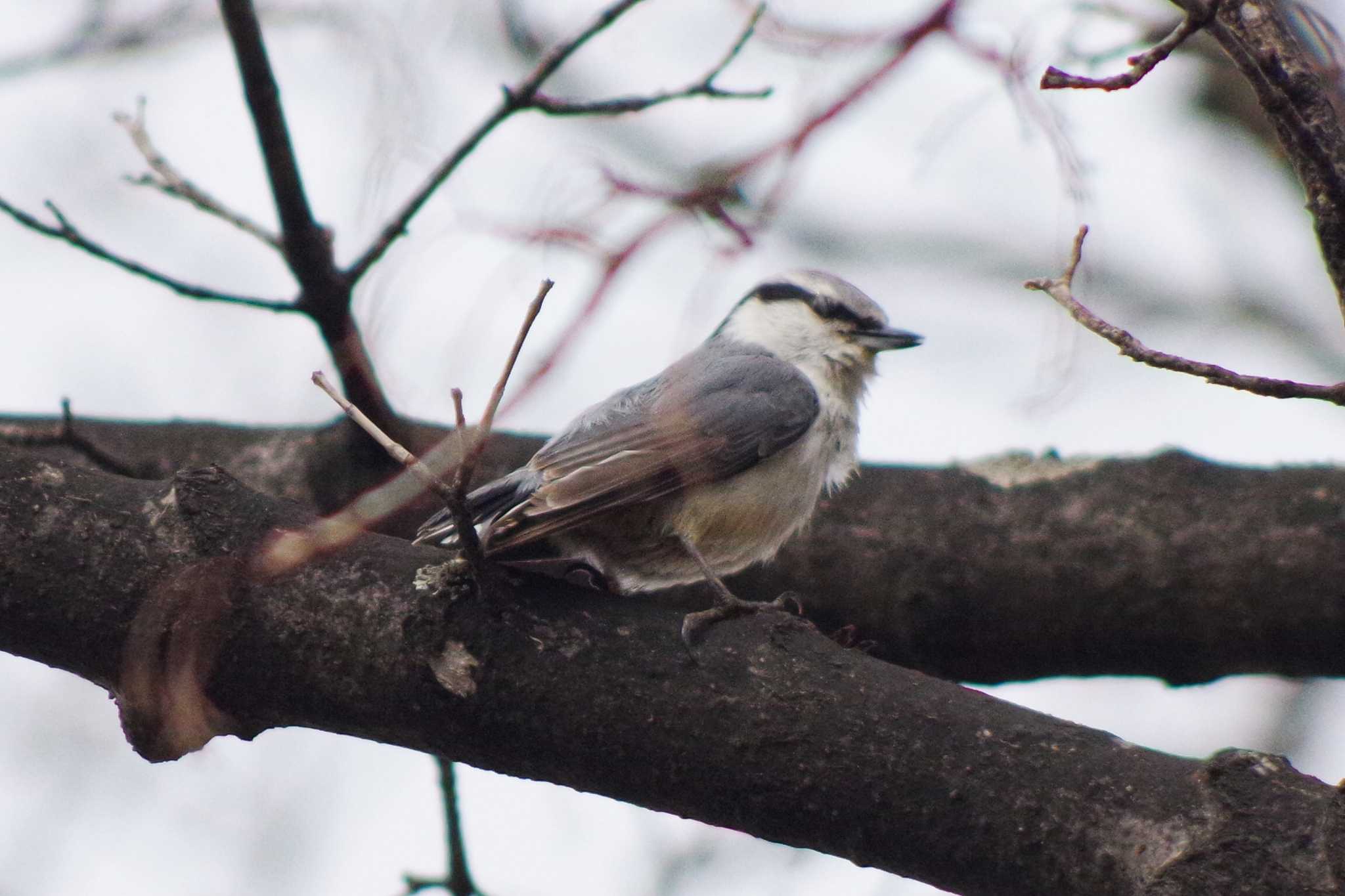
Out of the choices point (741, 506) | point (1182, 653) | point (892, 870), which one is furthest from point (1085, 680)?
point (892, 870)

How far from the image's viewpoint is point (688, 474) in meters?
3.26

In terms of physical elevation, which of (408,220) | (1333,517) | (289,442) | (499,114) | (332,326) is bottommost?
(1333,517)

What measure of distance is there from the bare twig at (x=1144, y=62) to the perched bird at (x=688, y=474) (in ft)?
3.64

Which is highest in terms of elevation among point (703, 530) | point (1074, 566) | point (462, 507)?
point (462, 507)

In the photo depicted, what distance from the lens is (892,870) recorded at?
216 cm

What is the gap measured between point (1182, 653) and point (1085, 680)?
25cm

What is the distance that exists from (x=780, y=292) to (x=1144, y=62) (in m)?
2.73

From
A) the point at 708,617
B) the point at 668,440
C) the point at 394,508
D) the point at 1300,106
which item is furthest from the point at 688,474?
the point at 1300,106

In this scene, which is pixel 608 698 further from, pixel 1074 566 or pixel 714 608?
pixel 1074 566

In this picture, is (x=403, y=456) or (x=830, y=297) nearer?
(x=403, y=456)

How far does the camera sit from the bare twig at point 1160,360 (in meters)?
1.98

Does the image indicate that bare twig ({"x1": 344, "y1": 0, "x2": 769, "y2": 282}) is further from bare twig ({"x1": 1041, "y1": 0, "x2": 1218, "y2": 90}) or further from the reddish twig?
bare twig ({"x1": 1041, "y1": 0, "x2": 1218, "y2": 90})

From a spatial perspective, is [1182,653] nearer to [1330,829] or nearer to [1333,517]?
[1333,517]

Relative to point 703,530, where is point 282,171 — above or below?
above
